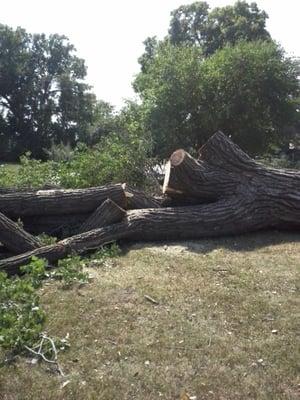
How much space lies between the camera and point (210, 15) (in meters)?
37.6

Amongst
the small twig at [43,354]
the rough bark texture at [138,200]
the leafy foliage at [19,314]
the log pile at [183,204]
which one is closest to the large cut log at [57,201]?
the log pile at [183,204]

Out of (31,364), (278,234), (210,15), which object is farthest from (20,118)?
(31,364)

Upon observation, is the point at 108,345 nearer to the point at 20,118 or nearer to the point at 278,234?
the point at 278,234

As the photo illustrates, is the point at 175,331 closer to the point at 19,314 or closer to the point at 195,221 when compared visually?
the point at 19,314

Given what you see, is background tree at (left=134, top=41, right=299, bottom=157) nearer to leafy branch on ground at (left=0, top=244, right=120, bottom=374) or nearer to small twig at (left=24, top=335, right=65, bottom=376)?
leafy branch on ground at (left=0, top=244, right=120, bottom=374)

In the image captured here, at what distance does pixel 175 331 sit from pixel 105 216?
2667 millimetres

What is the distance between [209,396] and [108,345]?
0.92 metres

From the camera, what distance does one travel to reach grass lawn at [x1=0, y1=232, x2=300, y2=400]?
11.0 feet

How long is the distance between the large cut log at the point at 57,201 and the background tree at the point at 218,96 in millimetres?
9847

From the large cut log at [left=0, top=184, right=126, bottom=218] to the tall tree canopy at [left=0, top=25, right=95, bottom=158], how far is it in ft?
112

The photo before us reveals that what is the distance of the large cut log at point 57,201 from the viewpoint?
670cm

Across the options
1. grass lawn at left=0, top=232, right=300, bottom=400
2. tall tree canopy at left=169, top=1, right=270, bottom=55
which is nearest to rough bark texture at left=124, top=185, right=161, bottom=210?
grass lawn at left=0, top=232, right=300, bottom=400

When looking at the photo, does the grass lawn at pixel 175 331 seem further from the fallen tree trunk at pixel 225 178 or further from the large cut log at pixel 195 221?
the fallen tree trunk at pixel 225 178

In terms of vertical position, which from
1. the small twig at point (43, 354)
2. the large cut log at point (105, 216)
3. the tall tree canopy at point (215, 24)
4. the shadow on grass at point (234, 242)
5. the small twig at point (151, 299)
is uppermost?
the tall tree canopy at point (215, 24)
